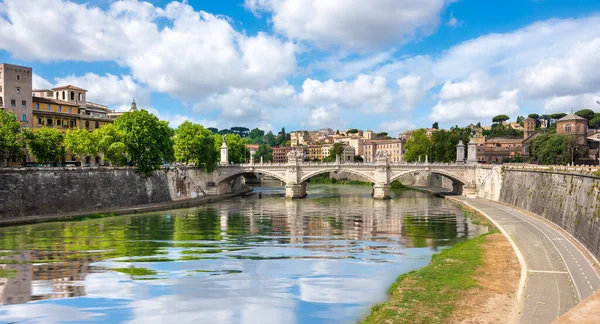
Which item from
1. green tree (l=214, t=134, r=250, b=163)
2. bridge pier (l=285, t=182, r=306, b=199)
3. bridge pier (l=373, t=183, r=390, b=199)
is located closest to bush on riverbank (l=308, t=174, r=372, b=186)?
green tree (l=214, t=134, r=250, b=163)

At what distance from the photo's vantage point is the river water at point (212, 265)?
60.7 ft

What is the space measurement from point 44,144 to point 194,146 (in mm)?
20267

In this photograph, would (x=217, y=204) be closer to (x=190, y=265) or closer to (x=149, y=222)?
(x=149, y=222)

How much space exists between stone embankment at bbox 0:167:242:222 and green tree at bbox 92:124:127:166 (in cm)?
153

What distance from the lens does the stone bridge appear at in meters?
Result: 65.6

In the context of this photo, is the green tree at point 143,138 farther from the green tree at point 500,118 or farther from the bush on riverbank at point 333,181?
the green tree at point 500,118

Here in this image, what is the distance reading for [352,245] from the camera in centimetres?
3177

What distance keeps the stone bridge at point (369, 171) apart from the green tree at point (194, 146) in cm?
372

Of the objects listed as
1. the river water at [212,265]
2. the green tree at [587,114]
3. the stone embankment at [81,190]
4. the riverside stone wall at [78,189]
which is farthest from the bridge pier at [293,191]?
the green tree at [587,114]

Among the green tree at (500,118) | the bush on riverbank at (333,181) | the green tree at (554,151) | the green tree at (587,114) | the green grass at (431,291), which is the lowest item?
the green grass at (431,291)

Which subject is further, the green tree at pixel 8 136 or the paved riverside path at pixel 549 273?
the green tree at pixel 8 136

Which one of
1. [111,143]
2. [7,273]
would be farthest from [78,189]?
[7,273]

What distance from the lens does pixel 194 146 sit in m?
65.2

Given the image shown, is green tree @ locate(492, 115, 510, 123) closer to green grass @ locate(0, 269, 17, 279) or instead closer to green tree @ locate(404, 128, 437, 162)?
green tree @ locate(404, 128, 437, 162)
